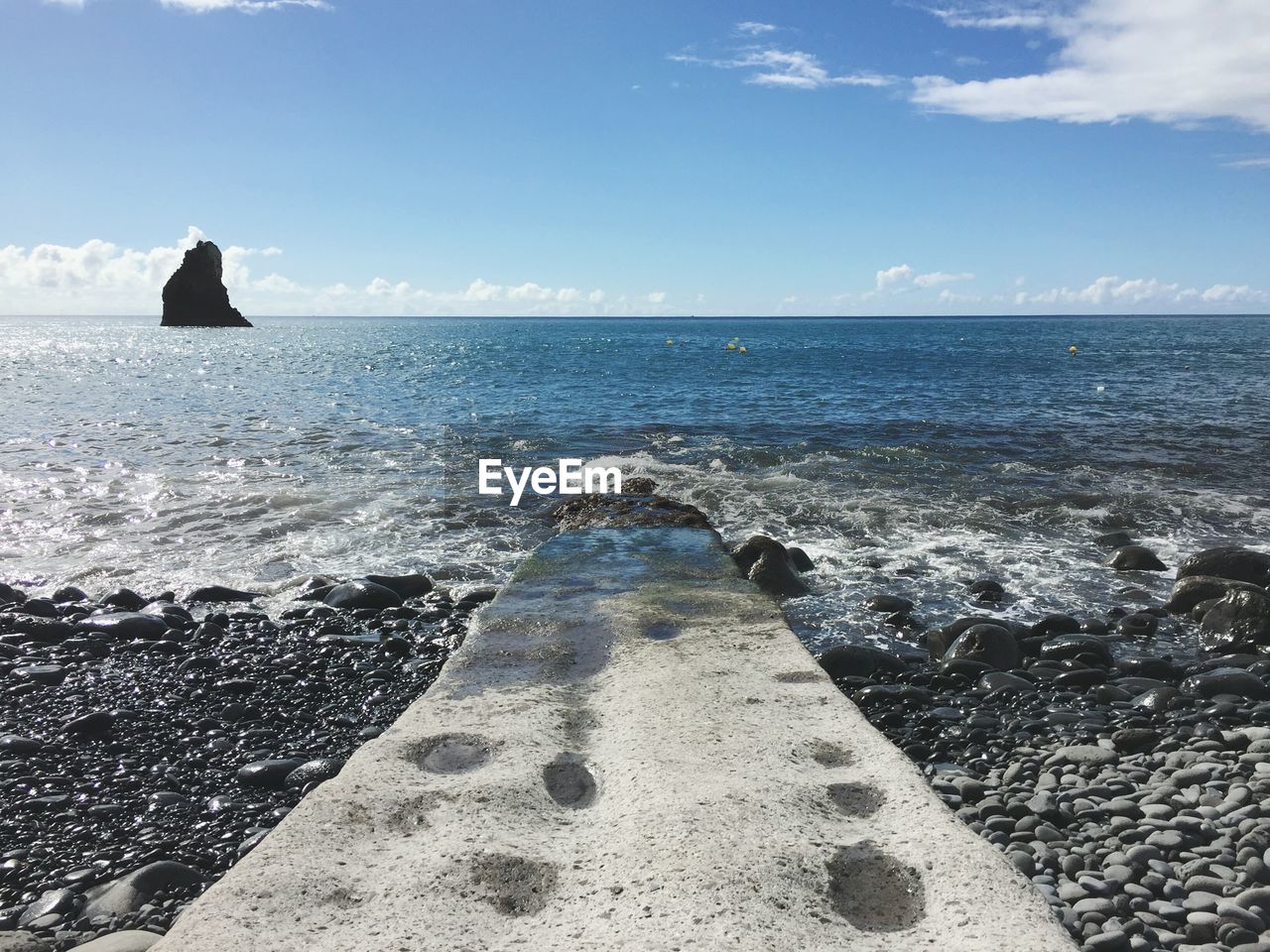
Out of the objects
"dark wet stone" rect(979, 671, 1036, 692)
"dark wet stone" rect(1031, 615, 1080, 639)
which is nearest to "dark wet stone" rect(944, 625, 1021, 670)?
"dark wet stone" rect(979, 671, 1036, 692)

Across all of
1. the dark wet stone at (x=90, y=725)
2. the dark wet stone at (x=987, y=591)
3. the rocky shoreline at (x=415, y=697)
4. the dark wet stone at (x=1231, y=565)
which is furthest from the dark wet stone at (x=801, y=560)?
the dark wet stone at (x=90, y=725)

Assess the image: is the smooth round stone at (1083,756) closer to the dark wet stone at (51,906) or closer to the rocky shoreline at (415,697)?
the rocky shoreline at (415,697)

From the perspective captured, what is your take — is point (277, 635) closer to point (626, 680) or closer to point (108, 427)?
point (626, 680)

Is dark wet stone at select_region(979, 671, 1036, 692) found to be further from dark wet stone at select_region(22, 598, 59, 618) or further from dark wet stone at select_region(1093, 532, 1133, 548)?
dark wet stone at select_region(22, 598, 59, 618)

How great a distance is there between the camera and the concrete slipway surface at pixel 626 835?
353 centimetres

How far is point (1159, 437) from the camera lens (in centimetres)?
2278

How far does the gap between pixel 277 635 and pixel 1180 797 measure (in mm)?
8218

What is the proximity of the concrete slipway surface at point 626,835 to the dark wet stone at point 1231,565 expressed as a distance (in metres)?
7.48

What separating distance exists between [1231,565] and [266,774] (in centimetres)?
1147

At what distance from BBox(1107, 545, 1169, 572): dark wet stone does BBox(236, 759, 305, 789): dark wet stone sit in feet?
35.6

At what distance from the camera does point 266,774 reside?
589cm

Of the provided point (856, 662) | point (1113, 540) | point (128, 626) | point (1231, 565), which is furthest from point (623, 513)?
point (1231, 565)

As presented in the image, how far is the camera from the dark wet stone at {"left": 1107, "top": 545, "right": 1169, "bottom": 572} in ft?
37.7

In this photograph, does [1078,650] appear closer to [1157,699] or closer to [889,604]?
[1157,699]
